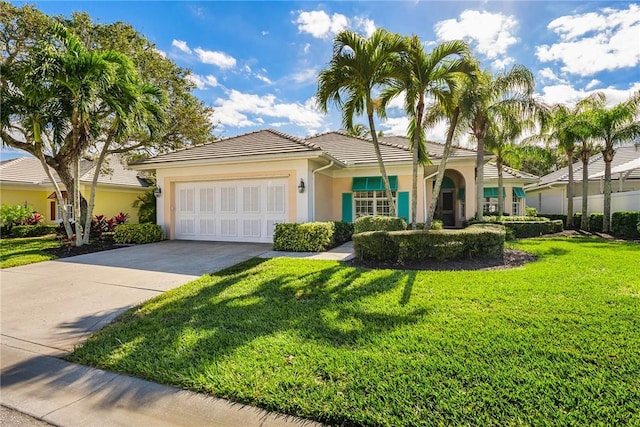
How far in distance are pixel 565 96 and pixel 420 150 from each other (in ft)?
44.2

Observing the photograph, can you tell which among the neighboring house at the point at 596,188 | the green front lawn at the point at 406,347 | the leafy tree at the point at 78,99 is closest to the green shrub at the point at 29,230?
the leafy tree at the point at 78,99

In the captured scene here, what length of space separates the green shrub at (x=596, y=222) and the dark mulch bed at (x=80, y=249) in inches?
968

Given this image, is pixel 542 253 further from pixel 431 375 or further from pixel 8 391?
pixel 8 391

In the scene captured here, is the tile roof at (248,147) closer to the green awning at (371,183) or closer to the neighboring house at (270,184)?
the neighboring house at (270,184)

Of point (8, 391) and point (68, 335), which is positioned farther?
point (68, 335)

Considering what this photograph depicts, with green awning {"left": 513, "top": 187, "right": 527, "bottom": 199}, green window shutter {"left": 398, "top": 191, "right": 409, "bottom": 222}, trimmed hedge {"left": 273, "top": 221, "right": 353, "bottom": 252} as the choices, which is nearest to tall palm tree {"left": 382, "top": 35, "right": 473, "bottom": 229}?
trimmed hedge {"left": 273, "top": 221, "right": 353, "bottom": 252}

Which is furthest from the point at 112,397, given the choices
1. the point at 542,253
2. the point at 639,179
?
the point at 639,179

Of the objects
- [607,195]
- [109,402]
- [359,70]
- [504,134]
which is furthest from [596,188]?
[109,402]

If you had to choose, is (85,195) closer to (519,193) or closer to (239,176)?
(239,176)

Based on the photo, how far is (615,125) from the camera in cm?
1647

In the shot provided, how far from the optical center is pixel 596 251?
1026 centimetres

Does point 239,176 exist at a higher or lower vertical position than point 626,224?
higher

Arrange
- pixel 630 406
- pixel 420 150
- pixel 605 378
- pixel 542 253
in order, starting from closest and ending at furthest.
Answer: pixel 630 406
pixel 605 378
pixel 542 253
pixel 420 150

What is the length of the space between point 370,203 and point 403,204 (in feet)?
5.72
